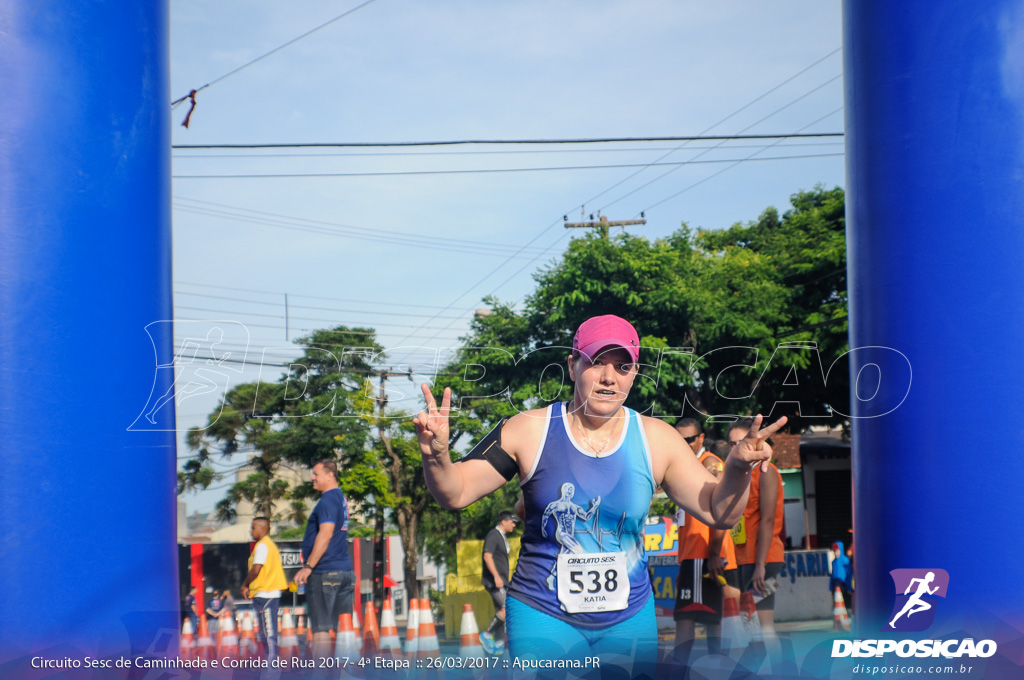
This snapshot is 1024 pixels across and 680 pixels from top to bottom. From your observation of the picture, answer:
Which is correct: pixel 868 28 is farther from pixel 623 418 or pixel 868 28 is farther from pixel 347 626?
pixel 347 626

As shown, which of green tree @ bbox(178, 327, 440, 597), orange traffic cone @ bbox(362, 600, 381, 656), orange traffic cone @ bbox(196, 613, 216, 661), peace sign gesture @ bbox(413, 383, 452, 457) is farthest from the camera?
orange traffic cone @ bbox(362, 600, 381, 656)

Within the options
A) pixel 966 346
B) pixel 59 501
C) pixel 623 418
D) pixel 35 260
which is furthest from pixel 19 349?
pixel 966 346

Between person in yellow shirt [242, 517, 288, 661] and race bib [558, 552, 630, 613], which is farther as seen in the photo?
person in yellow shirt [242, 517, 288, 661]

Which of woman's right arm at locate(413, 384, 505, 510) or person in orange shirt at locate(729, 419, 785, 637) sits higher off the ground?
woman's right arm at locate(413, 384, 505, 510)

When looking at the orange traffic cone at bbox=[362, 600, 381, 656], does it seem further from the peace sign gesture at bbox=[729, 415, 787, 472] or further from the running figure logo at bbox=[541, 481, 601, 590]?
the peace sign gesture at bbox=[729, 415, 787, 472]

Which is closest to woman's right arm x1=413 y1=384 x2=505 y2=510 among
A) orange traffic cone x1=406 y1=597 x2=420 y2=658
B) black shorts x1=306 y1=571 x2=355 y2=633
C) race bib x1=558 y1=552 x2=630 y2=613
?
race bib x1=558 y1=552 x2=630 y2=613

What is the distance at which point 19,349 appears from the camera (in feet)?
11.9

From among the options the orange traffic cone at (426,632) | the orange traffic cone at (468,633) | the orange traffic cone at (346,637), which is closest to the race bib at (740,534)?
the orange traffic cone at (468,633)

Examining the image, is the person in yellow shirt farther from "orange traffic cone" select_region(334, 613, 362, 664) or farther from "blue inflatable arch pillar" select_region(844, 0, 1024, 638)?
"blue inflatable arch pillar" select_region(844, 0, 1024, 638)

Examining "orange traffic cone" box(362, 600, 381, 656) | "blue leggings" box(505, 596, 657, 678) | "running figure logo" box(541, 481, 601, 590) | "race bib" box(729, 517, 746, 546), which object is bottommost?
"orange traffic cone" box(362, 600, 381, 656)

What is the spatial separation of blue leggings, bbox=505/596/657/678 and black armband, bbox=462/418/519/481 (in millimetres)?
474

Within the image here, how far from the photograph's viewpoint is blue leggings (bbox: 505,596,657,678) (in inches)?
129

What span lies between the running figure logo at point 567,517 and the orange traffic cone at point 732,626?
11.1ft

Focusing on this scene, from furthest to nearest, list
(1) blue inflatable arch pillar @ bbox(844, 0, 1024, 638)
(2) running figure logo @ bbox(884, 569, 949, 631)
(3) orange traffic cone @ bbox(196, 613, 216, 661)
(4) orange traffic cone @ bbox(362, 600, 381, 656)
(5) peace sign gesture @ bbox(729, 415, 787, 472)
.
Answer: (4) orange traffic cone @ bbox(362, 600, 381, 656) → (3) orange traffic cone @ bbox(196, 613, 216, 661) → (2) running figure logo @ bbox(884, 569, 949, 631) → (1) blue inflatable arch pillar @ bbox(844, 0, 1024, 638) → (5) peace sign gesture @ bbox(729, 415, 787, 472)
